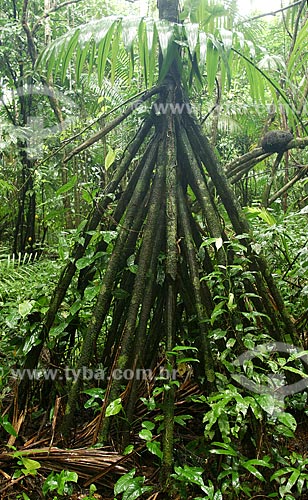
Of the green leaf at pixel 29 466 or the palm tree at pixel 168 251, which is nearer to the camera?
the green leaf at pixel 29 466

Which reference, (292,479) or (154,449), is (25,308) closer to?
(154,449)

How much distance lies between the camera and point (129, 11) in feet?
20.2

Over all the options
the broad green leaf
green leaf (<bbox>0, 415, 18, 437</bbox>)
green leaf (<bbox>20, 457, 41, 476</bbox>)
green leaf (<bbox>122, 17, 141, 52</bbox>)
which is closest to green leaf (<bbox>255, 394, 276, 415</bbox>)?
the broad green leaf

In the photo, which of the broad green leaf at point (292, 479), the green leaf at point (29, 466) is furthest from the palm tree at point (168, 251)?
the broad green leaf at point (292, 479)

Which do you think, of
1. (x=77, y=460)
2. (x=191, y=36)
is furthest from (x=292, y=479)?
(x=191, y=36)

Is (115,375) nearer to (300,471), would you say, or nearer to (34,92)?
(300,471)

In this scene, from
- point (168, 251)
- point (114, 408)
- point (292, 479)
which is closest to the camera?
point (292, 479)

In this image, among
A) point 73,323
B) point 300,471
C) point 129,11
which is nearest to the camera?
point 300,471

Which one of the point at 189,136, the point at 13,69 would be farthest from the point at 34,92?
the point at 189,136

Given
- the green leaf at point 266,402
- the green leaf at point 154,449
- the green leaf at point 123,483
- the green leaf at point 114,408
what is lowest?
the green leaf at point 123,483

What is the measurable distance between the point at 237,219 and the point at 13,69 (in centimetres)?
397

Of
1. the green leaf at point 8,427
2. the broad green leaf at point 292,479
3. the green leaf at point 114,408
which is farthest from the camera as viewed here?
the green leaf at point 8,427

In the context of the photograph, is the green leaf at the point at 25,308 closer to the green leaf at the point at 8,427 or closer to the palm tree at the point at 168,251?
the palm tree at the point at 168,251

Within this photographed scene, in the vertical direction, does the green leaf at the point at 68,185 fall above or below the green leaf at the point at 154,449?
above
